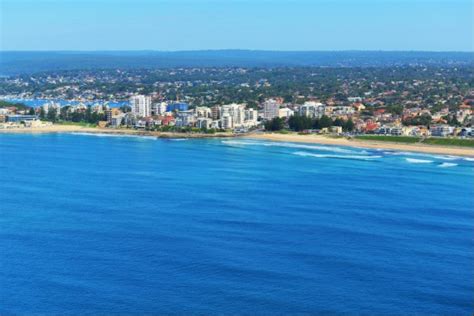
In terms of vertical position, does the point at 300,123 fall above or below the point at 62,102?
above

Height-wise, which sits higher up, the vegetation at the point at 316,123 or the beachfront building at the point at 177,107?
the vegetation at the point at 316,123

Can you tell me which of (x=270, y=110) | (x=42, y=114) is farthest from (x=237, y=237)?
(x=42, y=114)

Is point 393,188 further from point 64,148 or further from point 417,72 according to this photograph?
point 417,72

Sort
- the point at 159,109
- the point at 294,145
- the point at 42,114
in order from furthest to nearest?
the point at 159,109 → the point at 42,114 → the point at 294,145

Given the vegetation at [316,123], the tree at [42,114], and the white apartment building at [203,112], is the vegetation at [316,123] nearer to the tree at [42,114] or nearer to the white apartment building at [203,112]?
the white apartment building at [203,112]

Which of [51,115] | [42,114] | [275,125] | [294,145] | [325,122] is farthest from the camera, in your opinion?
[42,114]

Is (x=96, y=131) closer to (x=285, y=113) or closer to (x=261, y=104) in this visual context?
(x=285, y=113)

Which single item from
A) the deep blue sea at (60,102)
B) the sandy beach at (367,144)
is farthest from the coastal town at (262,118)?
the deep blue sea at (60,102)
